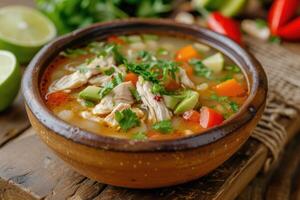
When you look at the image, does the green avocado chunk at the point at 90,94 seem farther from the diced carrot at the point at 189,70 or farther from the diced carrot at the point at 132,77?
the diced carrot at the point at 189,70

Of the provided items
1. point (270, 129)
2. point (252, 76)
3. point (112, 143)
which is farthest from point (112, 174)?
point (270, 129)

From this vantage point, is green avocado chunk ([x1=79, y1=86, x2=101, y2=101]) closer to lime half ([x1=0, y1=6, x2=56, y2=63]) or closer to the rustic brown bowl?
the rustic brown bowl

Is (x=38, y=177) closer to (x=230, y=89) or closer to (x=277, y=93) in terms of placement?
(x=230, y=89)

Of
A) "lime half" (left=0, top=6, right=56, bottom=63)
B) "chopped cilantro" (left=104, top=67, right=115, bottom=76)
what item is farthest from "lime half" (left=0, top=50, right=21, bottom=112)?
"chopped cilantro" (left=104, top=67, right=115, bottom=76)

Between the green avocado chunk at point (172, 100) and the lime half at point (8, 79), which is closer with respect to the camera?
the green avocado chunk at point (172, 100)

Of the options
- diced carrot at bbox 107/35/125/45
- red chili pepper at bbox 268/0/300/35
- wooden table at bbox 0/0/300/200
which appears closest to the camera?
A: wooden table at bbox 0/0/300/200

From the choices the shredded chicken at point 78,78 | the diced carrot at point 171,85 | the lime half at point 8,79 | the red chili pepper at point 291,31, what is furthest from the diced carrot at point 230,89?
the red chili pepper at point 291,31
